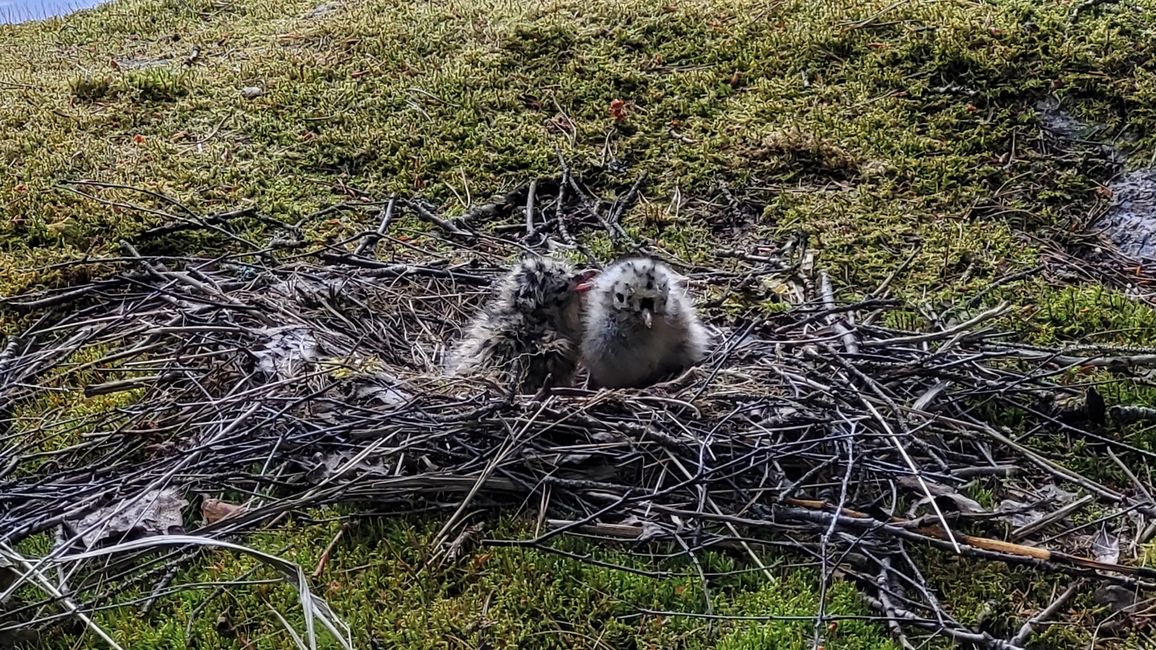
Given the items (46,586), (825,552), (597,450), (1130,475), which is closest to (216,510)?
(46,586)

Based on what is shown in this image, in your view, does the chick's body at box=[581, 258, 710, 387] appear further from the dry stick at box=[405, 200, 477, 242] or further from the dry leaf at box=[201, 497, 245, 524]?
the dry leaf at box=[201, 497, 245, 524]

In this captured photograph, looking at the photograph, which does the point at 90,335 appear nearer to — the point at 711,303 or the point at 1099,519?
the point at 711,303

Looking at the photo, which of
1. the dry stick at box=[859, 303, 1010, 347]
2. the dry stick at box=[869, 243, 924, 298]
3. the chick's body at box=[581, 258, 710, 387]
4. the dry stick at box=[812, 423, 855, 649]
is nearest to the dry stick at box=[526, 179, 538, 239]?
the chick's body at box=[581, 258, 710, 387]

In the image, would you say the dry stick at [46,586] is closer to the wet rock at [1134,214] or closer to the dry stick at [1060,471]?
the dry stick at [1060,471]

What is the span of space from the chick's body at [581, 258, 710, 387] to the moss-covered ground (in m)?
0.72

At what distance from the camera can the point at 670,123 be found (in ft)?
18.4

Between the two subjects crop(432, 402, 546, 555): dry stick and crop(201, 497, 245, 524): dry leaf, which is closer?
crop(432, 402, 546, 555): dry stick

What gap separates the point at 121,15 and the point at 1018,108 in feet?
21.9

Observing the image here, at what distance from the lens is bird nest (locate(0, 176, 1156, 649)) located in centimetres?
298

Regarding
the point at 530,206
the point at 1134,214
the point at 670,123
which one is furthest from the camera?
the point at 670,123

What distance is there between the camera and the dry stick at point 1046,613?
2738mm

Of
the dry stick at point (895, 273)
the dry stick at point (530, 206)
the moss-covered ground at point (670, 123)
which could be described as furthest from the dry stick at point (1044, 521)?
the dry stick at point (530, 206)

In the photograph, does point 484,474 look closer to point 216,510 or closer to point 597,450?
point 597,450

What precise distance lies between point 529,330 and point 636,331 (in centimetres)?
45
